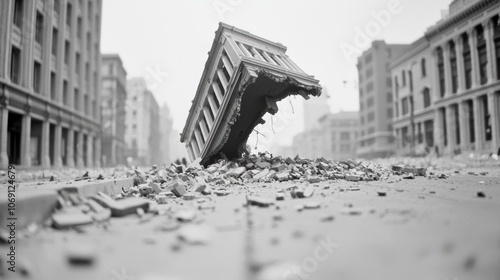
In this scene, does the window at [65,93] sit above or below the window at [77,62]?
below

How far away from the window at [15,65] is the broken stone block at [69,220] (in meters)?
19.5

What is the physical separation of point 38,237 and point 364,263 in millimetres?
2571

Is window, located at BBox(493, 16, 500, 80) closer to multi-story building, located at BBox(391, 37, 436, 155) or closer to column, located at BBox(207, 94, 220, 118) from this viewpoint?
multi-story building, located at BBox(391, 37, 436, 155)

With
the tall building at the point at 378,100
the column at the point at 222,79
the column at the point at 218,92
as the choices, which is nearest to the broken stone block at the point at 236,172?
the column at the point at 218,92

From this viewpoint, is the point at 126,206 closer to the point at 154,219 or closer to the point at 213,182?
the point at 154,219

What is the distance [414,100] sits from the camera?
42406 millimetres

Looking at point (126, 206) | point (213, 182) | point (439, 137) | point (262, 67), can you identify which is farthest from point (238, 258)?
point (439, 137)

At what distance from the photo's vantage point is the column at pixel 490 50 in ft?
86.4

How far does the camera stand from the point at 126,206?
346 centimetres

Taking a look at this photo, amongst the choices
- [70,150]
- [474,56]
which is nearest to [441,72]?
[474,56]

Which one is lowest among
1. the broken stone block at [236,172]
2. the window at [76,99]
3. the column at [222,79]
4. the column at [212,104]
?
the broken stone block at [236,172]

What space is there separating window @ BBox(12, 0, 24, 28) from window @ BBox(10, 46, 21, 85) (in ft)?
5.15

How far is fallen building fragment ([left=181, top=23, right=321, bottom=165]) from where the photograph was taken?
25.3 ft

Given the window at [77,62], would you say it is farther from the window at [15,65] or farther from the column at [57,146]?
the window at [15,65]
